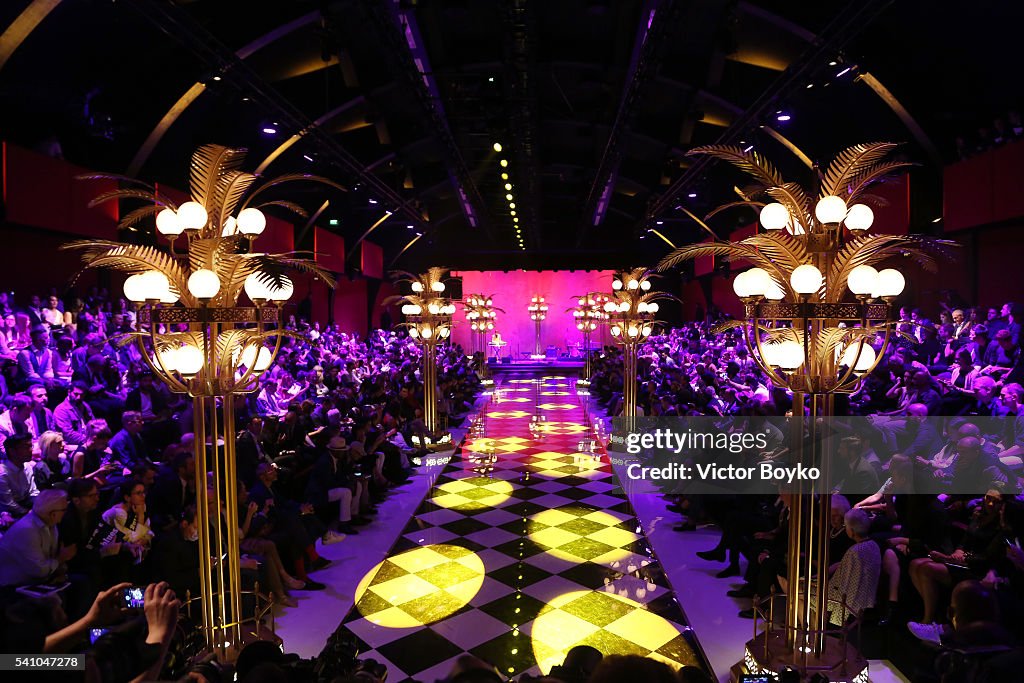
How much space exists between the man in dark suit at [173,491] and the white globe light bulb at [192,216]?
222 cm

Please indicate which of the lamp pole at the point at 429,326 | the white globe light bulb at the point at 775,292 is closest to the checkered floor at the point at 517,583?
the lamp pole at the point at 429,326

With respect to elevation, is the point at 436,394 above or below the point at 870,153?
below

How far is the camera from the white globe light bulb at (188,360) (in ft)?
10.1

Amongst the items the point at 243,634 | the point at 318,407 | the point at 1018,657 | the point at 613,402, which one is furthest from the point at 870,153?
the point at 613,402

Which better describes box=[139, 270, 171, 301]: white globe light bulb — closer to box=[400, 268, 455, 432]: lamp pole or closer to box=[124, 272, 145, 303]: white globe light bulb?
box=[124, 272, 145, 303]: white globe light bulb

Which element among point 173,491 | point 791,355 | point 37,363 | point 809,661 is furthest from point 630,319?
point 37,363

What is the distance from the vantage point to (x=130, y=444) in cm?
613

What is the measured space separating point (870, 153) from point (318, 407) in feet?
23.8

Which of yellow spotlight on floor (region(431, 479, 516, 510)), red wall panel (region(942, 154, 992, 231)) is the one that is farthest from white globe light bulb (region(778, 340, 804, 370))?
red wall panel (region(942, 154, 992, 231))

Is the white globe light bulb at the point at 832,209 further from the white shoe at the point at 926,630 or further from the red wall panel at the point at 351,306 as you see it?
the red wall panel at the point at 351,306

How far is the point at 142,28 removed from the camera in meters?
9.86

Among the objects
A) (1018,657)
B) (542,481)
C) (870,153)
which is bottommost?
(542,481)

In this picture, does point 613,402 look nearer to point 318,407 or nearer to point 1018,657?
point 318,407

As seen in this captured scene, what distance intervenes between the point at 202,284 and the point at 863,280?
11.1ft
